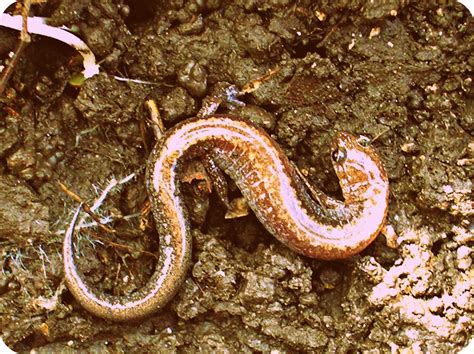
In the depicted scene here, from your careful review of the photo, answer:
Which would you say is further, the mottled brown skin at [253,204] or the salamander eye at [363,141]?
the salamander eye at [363,141]

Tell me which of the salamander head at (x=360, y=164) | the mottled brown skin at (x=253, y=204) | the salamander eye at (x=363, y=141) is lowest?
the mottled brown skin at (x=253, y=204)

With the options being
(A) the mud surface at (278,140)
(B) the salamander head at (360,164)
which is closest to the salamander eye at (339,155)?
(B) the salamander head at (360,164)

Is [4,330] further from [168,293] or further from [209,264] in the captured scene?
[209,264]

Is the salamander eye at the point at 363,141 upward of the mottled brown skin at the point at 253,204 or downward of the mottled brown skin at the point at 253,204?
upward

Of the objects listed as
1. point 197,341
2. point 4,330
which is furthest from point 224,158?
point 4,330

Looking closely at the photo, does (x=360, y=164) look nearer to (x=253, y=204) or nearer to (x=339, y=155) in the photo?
(x=339, y=155)

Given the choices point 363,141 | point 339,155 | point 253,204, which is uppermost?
point 363,141

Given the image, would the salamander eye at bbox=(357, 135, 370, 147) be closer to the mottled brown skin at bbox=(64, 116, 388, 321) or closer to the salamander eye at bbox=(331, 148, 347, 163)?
the mottled brown skin at bbox=(64, 116, 388, 321)

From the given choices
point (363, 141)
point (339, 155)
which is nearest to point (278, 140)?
point (339, 155)

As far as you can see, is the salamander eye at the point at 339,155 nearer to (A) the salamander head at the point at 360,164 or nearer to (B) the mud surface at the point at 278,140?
(A) the salamander head at the point at 360,164
